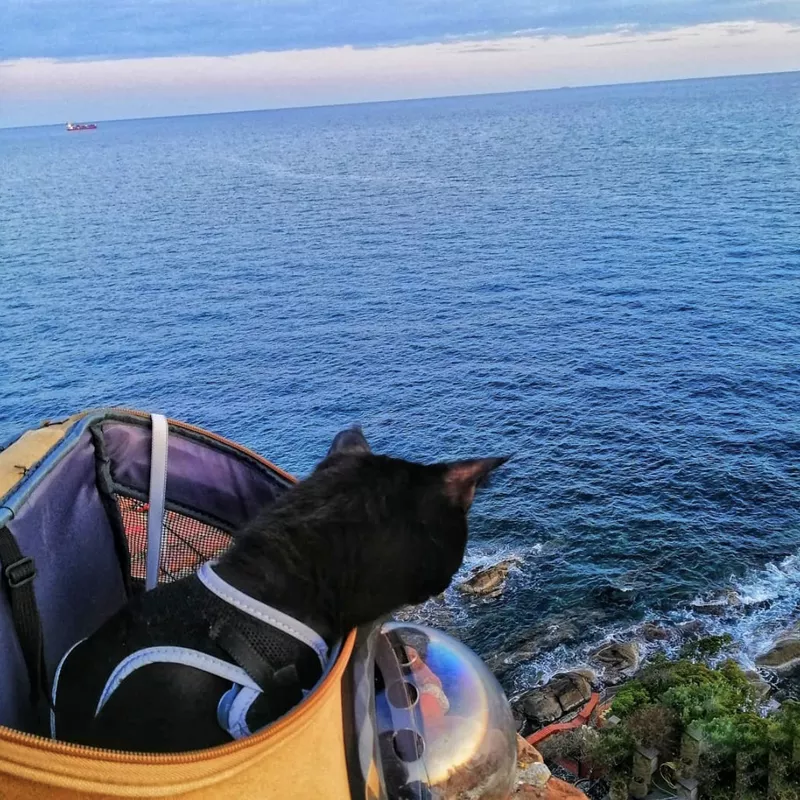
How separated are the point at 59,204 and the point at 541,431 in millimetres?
92473

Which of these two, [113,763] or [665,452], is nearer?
[113,763]

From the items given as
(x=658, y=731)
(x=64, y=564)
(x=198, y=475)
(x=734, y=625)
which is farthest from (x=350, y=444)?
(x=734, y=625)

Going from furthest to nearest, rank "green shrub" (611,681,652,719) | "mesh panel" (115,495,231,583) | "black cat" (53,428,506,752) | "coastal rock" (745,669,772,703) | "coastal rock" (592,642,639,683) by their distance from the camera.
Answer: "coastal rock" (592,642,639,683)
"coastal rock" (745,669,772,703)
"green shrub" (611,681,652,719)
"mesh panel" (115,495,231,583)
"black cat" (53,428,506,752)

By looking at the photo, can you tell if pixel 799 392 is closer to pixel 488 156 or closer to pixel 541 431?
pixel 541 431

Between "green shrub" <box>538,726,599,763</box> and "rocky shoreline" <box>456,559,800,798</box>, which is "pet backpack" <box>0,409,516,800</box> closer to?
"green shrub" <box>538,726,599,763</box>

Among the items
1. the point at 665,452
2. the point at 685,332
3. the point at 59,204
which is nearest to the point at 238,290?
the point at 685,332

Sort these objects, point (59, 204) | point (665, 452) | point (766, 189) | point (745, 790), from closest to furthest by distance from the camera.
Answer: point (745, 790) → point (665, 452) → point (766, 189) → point (59, 204)

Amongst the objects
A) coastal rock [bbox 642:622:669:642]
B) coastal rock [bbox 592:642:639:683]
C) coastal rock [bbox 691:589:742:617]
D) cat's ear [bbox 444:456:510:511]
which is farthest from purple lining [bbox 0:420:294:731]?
coastal rock [bbox 691:589:742:617]

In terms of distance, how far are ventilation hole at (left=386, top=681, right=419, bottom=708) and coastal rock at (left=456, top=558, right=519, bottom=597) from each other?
26231 millimetres

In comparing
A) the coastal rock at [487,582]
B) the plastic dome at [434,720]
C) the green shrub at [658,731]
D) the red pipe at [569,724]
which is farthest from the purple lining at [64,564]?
the coastal rock at [487,582]

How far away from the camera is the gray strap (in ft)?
12.3

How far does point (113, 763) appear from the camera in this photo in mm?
1858

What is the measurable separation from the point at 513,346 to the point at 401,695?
4766cm

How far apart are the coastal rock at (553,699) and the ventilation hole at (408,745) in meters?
21.3
